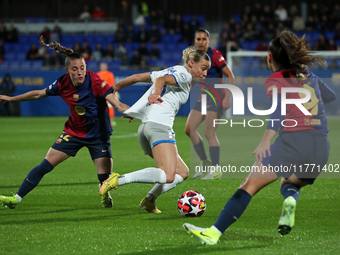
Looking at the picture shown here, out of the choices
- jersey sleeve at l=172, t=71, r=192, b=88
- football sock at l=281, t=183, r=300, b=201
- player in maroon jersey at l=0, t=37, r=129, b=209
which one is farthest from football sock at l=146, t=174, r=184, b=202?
football sock at l=281, t=183, r=300, b=201

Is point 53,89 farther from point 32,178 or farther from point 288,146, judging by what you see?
point 288,146

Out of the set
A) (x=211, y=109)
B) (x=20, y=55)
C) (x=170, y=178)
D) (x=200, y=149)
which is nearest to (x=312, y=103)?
(x=170, y=178)

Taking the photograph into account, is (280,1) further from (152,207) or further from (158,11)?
(152,207)

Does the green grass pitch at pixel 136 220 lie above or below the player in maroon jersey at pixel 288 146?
A: below

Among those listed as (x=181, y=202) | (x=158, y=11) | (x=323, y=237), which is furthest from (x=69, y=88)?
(x=158, y=11)

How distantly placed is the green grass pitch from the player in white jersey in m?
0.46

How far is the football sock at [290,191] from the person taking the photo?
4980 millimetres

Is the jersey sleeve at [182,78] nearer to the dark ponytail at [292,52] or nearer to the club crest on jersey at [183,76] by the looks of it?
the club crest on jersey at [183,76]

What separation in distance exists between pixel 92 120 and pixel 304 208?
8.74ft

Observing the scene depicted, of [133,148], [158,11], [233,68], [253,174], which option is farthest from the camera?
[158,11]

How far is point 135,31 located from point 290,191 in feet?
78.3

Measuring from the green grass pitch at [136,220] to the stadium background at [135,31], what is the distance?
13.1 m

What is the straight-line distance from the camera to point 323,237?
5.28 m

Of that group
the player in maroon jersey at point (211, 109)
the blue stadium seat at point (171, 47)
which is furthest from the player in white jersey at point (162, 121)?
the blue stadium seat at point (171, 47)
